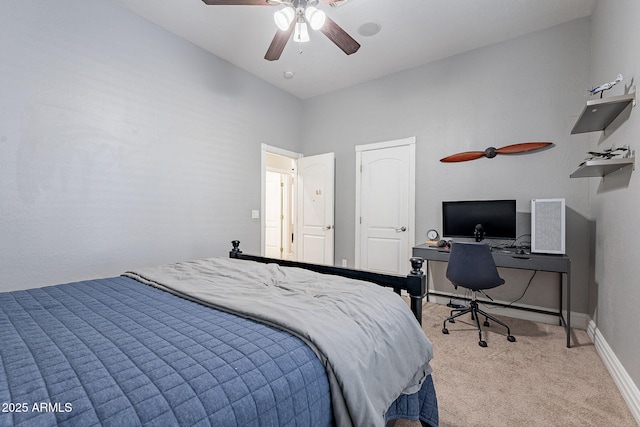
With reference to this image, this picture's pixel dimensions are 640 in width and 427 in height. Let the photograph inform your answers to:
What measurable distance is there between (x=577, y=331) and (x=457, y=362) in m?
1.53

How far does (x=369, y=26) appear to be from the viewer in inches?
117

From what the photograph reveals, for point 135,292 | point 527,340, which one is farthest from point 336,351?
point 527,340

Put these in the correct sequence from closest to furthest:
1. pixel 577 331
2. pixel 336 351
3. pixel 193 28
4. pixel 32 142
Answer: pixel 336 351 < pixel 32 142 < pixel 577 331 < pixel 193 28

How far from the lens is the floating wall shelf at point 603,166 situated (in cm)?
185

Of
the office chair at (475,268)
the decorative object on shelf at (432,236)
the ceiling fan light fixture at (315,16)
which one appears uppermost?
the ceiling fan light fixture at (315,16)

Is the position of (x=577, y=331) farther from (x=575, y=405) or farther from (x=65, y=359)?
(x=65, y=359)

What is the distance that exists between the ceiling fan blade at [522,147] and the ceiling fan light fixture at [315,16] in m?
2.35

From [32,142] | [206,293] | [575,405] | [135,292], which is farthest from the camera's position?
[32,142]

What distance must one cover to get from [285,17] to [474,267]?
258cm

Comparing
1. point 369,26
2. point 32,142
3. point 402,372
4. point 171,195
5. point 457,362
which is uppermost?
point 369,26

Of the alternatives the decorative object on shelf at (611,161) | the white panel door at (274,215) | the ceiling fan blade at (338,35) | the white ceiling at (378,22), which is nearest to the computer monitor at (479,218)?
the decorative object on shelf at (611,161)

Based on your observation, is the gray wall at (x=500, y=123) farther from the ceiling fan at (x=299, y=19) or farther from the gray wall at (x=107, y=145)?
the gray wall at (x=107, y=145)

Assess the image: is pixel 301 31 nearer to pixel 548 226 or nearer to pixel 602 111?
pixel 602 111

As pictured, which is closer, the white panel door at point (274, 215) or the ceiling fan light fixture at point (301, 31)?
the ceiling fan light fixture at point (301, 31)
